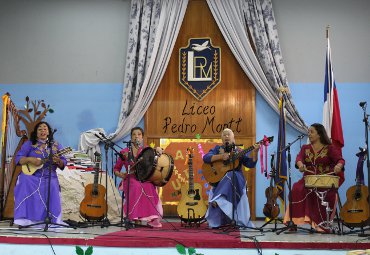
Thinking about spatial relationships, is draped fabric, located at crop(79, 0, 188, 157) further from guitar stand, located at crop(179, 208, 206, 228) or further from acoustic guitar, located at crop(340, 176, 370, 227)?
acoustic guitar, located at crop(340, 176, 370, 227)

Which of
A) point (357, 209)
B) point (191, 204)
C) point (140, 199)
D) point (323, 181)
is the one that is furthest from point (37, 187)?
point (357, 209)

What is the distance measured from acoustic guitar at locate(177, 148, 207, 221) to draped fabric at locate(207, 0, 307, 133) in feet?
7.54

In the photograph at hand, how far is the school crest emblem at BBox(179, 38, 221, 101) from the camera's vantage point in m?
8.34

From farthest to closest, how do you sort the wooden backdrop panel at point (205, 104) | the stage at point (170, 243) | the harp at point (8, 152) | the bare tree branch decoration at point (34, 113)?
1. the wooden backdrop panel at point (205, 104)
2. the bare tree branch decoration at point (34, 113)
3. the harp at point (8, 152)
4. the stage at point (170, 243)

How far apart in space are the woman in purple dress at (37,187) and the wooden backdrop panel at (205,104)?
2581mm

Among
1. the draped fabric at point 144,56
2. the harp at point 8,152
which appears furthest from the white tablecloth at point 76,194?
the draped fabric at point 144,56

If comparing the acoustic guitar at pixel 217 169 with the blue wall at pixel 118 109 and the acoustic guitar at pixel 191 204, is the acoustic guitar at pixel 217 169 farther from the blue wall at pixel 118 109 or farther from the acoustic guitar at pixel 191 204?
the blue wall at pixel 118 109

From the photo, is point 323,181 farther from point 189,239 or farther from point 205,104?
point 205,104

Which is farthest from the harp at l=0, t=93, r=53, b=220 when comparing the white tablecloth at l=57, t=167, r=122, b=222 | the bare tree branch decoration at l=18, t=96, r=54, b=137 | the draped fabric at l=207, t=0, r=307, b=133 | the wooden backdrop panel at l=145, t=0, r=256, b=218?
the draped fabric at l=207, t=0, r=307, b=133

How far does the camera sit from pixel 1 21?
29.1ft

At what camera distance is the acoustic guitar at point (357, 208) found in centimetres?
562

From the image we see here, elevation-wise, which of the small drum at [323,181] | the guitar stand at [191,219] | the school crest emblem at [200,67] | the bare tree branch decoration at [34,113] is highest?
the school crest emblem at [200,67]

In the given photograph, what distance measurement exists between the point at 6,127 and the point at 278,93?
171 inches

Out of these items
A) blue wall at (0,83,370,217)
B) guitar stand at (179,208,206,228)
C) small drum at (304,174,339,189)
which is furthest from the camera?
blue wall at (0,83,370,217)
